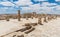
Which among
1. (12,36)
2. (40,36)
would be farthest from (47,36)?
(12,36)

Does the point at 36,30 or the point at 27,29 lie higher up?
the point at 27,29

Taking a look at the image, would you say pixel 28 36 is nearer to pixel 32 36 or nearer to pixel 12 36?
pixel 32 36

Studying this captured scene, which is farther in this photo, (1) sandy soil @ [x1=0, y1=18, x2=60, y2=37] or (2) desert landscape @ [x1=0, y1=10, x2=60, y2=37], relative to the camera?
(1) sandy soil @ [x1=0, y1=18, x2=60, y2=37]

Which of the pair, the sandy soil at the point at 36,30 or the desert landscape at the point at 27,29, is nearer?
the desert landscape at the point at 27,29

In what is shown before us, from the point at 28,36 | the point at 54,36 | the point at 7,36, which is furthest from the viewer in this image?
the point at 54,36

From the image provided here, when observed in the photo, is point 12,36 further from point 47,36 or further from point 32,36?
point 47,36

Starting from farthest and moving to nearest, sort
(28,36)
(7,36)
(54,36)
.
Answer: (54,36) < (28,36) < (7,36)

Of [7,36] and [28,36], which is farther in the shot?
[28,36]

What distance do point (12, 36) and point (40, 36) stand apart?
3.24 metres

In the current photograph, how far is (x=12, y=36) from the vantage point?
12.2m

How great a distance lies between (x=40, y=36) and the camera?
14.5 m

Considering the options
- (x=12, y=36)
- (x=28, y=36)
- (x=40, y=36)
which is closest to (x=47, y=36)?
(x=40, y=36)

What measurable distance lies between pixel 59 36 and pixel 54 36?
0.52 metres

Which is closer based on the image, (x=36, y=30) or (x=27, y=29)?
(x=27, y=29)
